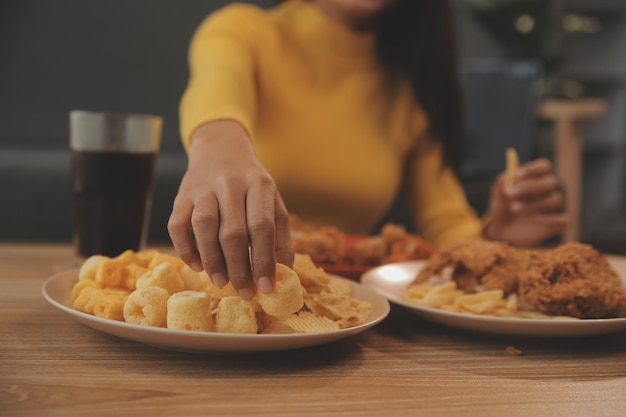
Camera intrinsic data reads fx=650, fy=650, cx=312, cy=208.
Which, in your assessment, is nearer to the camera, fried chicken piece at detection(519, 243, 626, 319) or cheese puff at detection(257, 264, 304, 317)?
cheese puff at detection(257, 264, 304, 317)

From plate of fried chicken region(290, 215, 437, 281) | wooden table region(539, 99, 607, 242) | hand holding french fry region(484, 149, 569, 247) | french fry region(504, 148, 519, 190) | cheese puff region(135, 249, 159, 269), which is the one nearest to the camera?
cheese puff region(135, 249, 159, 269)

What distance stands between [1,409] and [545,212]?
1.11 metres

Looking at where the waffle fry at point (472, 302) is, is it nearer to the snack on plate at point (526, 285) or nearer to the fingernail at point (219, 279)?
the snack on plate at point (526, 285)

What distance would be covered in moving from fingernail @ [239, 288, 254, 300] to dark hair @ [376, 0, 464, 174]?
4.34 feet

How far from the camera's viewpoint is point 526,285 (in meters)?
0.73

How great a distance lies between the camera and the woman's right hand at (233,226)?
53 centimetres

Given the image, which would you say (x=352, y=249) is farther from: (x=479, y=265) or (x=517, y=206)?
(x=517, y=206)

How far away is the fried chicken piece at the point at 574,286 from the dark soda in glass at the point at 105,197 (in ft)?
1.92

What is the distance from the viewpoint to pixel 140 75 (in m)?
2.77

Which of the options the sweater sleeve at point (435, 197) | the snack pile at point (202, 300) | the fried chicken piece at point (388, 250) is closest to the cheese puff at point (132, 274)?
the snack pile at point (202, 300)

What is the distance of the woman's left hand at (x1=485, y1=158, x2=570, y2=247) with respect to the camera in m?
1.24

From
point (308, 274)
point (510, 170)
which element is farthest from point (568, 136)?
point (308, 274)

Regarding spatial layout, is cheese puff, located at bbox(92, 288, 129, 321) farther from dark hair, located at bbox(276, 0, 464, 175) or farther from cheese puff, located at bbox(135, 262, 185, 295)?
dark hair, located at bbox(276, 0, 464, 175)

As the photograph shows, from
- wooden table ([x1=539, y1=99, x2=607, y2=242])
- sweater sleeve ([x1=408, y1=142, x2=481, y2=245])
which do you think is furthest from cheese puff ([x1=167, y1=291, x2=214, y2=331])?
wooden table ([x1=539, y1=99, x2=607, y2=242])
